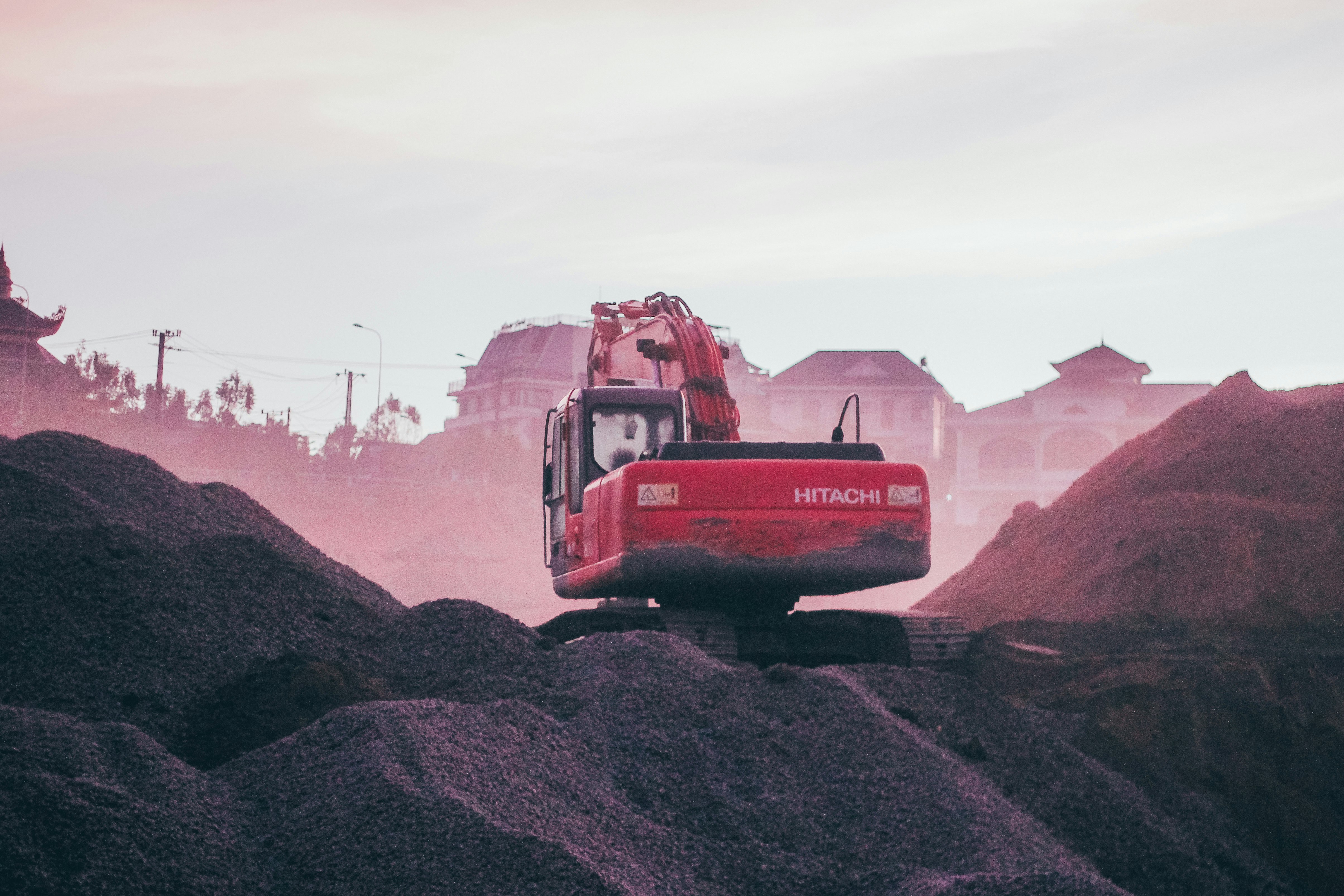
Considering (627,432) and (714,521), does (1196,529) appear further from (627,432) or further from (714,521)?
(627,432)

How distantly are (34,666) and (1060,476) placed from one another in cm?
5250

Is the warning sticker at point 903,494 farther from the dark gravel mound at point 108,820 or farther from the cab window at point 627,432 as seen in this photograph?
the dark gravel mound at point 108,820

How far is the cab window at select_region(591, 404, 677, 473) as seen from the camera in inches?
396

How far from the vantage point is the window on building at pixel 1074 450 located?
180ft

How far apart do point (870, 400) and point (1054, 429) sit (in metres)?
11.0

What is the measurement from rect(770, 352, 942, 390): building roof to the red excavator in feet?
171

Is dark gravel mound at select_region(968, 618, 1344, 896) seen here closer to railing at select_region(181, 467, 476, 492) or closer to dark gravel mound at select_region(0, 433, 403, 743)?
dark gravel mound at select_region(0, 433, 403, 743)

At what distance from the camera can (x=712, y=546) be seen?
847 cm

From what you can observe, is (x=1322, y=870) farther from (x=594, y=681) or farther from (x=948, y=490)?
(x=948, y=490)

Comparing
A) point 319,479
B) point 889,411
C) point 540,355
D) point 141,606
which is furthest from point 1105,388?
point 141,606

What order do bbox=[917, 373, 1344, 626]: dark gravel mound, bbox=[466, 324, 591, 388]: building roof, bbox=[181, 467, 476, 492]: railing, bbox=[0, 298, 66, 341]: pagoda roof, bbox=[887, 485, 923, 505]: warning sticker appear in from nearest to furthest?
bbox=[887, 485, 923, 505]: warning sticker
bbox=[917, 373, 1344, 626]: dark gravel mound
bbox=[0, 298, 66, 341]: pagoda roof
bbox=[181, 467, 476, 492]: railing
bbox=[466, 324, 591, 388]: building roof

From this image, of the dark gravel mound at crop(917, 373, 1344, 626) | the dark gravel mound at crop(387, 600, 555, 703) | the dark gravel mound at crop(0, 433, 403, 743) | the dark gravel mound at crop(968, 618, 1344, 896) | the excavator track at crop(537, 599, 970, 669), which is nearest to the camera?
the dark gravel mound at crop(0, 433, 403, 743)

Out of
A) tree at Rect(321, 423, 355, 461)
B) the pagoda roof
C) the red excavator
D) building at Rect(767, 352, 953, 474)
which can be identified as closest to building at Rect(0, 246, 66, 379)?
the pagoda roof

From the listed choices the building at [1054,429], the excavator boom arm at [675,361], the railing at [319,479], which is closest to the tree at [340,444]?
the railing at [319,479]
